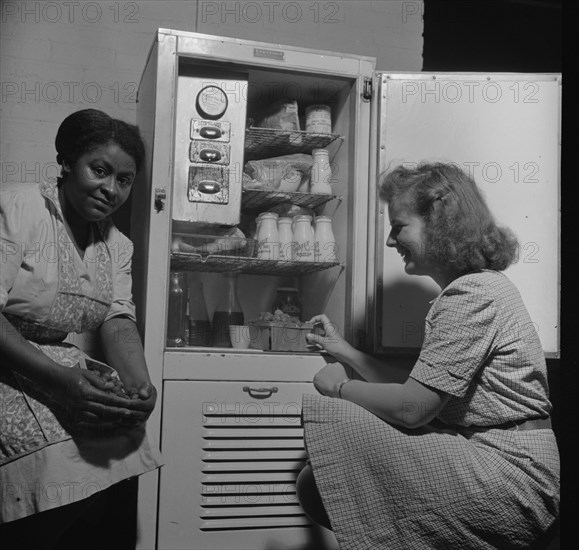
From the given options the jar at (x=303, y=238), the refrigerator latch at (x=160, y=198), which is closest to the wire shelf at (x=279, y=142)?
the jar at (x=303, y=238)

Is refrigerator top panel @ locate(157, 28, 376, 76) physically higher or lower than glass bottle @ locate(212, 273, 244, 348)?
higher

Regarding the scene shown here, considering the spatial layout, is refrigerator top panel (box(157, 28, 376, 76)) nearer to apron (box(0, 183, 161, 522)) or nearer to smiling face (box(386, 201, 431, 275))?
smiling face (box(386, 201, 431, 275))

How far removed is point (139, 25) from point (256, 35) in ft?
1.65

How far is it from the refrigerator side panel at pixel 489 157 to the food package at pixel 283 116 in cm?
38

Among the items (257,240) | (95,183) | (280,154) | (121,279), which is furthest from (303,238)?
(95,183)

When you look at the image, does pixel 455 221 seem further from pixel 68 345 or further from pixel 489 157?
pixel 68 345

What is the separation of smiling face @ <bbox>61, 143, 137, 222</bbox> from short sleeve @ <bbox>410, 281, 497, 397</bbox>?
98 cm

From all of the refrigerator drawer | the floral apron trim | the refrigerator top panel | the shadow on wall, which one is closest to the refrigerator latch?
the floral apron trim

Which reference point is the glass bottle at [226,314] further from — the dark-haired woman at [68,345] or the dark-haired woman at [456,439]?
the dark-haired woman at [456,439]

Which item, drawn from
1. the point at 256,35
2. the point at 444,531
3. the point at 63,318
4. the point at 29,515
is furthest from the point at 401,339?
the point at 256,35

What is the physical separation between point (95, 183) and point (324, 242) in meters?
0.96

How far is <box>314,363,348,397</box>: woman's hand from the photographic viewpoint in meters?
2.08

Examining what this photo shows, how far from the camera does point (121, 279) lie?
2.20 metres

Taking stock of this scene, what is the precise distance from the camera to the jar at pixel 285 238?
273 cm
